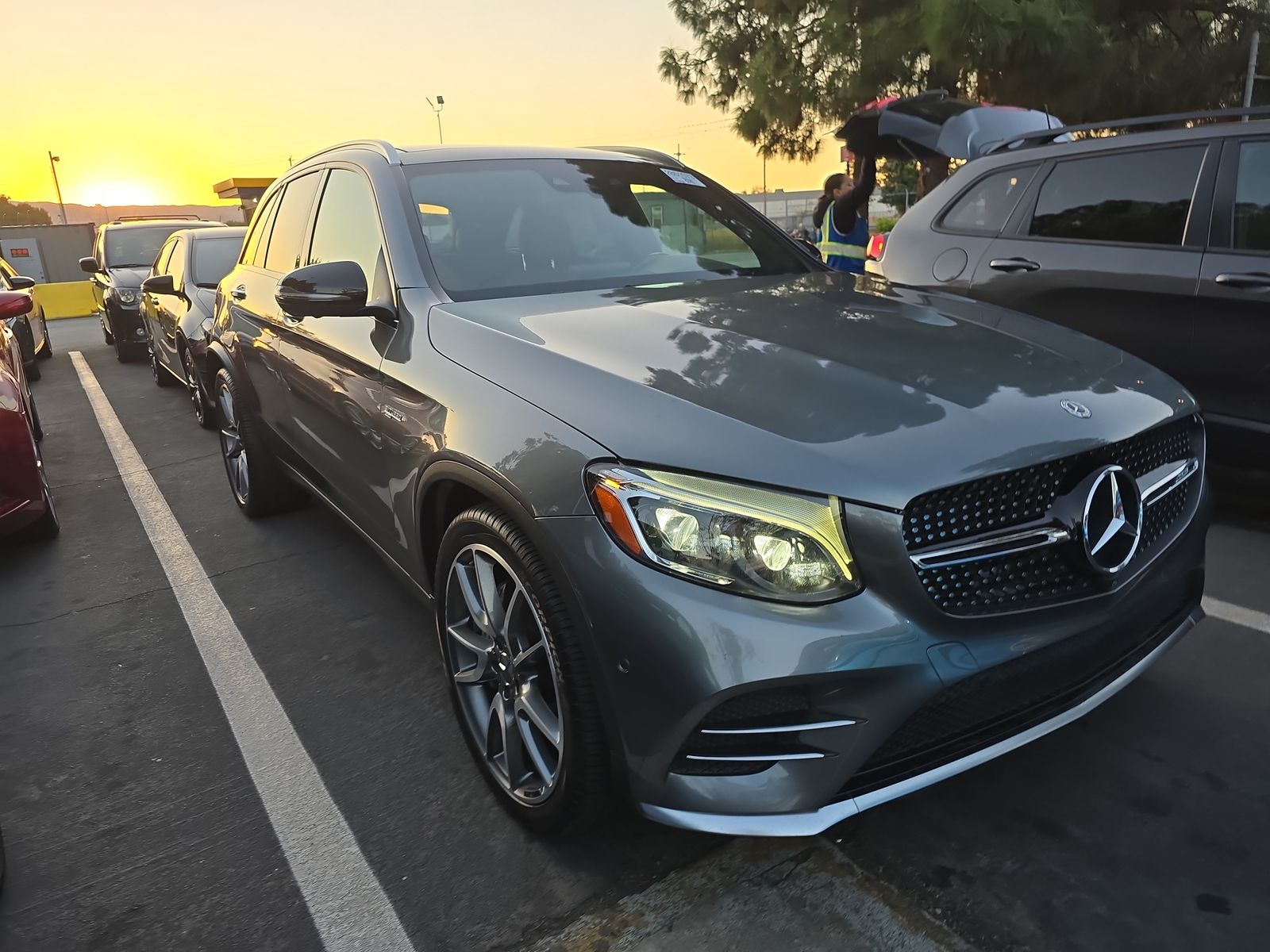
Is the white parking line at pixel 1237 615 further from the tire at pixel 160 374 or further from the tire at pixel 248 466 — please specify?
→ the tire at pixel 160 374

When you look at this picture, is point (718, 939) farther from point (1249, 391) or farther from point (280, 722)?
point (1249, 391)

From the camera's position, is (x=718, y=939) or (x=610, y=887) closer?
(x=718, y=939)

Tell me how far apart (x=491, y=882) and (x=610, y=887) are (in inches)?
10.9

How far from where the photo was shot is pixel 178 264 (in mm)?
7867

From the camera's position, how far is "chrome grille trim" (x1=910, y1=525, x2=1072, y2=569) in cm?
175

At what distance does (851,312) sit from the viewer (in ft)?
8.54

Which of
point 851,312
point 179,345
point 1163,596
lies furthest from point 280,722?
point 179,345

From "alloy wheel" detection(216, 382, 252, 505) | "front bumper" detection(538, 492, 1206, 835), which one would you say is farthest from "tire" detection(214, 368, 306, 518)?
"front bumper" detection(538, 492, 1206, 835)

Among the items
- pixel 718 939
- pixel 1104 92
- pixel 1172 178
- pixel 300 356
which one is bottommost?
pixel 718 939

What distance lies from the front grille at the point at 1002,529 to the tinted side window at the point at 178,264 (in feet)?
21.1

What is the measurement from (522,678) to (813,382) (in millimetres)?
969

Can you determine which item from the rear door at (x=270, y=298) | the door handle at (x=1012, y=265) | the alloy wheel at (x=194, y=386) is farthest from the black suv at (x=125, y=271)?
the door handle at (x=1012, y=265)

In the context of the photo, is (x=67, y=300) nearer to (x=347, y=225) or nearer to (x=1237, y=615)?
(x=347, y=225)

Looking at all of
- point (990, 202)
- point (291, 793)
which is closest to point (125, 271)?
point (990, 202)
